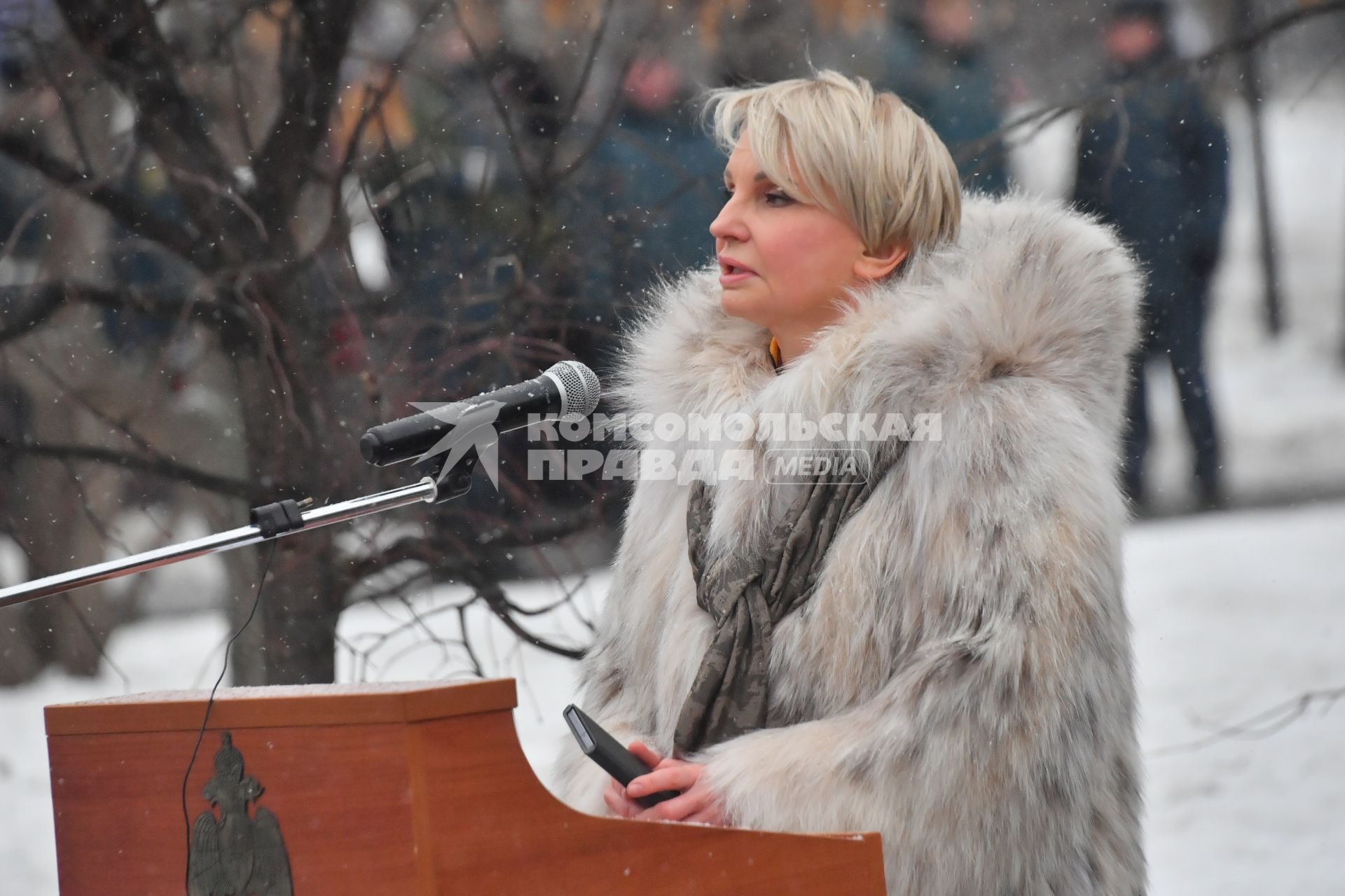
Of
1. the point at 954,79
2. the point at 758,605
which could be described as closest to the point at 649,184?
the point at 954,79

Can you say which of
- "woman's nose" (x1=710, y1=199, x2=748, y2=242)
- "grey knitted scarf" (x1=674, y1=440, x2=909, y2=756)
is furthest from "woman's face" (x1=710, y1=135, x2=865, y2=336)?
"grey knitted scarf" (x1=674, y1=440, x2=909, y2=756)

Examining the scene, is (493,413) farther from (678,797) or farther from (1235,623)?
(1235,623)

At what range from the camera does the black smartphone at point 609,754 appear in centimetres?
125

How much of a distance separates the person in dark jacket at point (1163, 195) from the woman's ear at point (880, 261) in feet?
3.13

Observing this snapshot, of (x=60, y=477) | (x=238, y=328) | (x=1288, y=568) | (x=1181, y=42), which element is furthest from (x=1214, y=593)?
(x=60, y=477)

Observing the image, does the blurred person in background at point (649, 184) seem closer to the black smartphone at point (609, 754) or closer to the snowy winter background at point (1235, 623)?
the snowy winter background at point (1235, 623)

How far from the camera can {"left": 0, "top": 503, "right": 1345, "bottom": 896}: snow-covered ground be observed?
94.2 inches

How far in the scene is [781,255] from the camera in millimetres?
1614

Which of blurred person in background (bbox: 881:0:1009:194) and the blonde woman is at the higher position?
blurred person in background (bbox: 881:0:1009:194)

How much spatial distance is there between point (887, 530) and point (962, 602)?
0.42ft

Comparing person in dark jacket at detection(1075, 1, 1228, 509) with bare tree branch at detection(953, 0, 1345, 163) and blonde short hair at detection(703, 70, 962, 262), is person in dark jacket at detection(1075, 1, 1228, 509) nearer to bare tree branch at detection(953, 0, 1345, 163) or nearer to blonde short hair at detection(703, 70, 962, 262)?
bare tree branch at detection(953, 0, 1345, 163)

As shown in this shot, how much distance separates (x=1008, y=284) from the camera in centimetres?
149

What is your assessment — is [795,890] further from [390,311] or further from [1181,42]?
[1181,42]

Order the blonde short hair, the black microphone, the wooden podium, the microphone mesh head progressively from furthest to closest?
the blonde short hair, the microphone mesh head, the black microphone, the wooden podium
